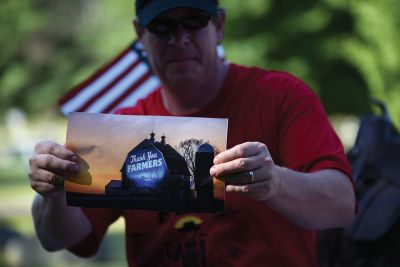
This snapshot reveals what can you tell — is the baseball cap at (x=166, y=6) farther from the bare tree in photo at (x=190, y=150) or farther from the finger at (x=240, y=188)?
the finger at (x=240, y=188)

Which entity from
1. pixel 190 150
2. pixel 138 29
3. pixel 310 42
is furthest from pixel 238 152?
pixel 310 42

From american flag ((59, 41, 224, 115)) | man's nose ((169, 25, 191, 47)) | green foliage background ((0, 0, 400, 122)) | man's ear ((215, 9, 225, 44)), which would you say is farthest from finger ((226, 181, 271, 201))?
green foliage background ((0, 0, 400, 122))

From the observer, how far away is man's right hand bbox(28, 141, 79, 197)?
243 cm

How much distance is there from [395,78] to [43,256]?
721 centimetres

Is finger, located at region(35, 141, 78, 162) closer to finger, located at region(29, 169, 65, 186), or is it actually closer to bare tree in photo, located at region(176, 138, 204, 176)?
finger, located at region(29, 169, 65, 186)

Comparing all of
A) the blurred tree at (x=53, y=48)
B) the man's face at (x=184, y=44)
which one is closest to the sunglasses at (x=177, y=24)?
the man's face at (x=184, y=44)

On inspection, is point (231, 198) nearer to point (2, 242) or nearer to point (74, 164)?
point (74, 164)

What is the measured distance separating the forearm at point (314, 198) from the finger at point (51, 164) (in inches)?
22.6

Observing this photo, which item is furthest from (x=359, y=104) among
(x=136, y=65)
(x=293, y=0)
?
(x=136, y=65)

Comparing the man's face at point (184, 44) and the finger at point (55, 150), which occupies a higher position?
the man's face at point (184, 44)

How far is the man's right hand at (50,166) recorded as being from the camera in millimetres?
2432

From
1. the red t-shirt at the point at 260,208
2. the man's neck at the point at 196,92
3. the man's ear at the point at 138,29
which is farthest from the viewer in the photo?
the man's ear at the point at 138,29

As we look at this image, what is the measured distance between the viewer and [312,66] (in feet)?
60.0

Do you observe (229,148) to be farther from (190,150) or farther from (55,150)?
(55,150)
